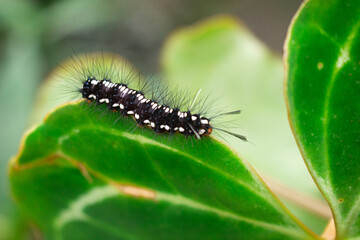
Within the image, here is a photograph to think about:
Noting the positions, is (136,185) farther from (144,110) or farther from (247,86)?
(247,86)

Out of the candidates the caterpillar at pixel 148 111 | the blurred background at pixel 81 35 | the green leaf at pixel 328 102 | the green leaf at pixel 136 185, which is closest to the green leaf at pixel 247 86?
the blurred background at pixel 81 35

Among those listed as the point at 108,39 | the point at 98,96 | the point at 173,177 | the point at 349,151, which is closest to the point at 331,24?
the point at 349,151

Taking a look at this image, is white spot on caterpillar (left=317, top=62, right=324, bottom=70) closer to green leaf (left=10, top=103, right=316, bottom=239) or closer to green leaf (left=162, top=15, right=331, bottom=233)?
green leaf (left=10, top=103, right=316, bottom=239)

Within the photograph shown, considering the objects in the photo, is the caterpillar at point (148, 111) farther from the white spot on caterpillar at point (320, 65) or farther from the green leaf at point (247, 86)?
the green leaf at point (247, 86)

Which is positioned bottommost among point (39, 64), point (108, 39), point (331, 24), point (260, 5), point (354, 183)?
point (354, 183)

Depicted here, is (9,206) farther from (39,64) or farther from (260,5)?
(260,5)

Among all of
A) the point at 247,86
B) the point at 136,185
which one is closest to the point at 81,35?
the point at 247,86
